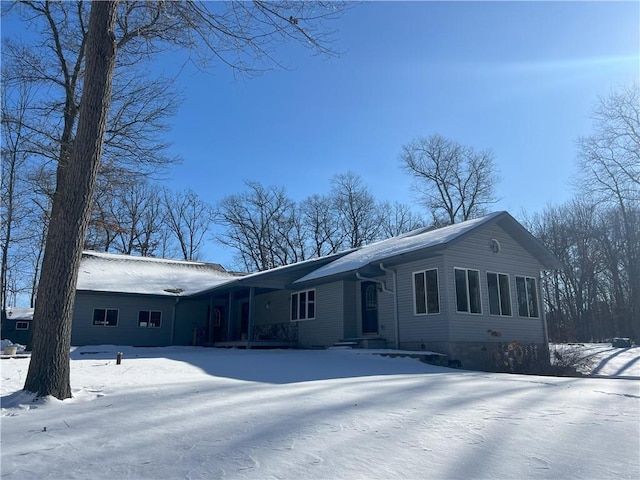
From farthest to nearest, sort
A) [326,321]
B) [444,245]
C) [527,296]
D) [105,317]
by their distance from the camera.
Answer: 1. [105,317]
2. [326,321]
3. [527,296]
4. [444,245]

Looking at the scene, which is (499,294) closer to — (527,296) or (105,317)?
(527,296)

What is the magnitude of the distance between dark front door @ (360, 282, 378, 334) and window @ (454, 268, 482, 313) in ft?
9.29

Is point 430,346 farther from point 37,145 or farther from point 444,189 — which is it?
point 444,189

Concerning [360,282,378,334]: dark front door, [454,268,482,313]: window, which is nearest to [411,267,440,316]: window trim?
[454,268,482,313]: window

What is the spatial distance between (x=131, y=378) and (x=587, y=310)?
110 ft

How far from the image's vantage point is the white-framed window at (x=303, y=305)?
56.8ft

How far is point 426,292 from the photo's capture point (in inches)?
523

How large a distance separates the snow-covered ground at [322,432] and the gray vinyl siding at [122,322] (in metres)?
14.0

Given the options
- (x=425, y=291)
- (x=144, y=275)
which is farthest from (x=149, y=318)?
(x=425, y=291)

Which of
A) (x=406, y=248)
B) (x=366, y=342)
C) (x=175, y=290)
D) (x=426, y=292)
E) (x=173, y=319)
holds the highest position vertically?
(x=406, y=248)

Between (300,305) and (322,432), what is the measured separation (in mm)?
14413

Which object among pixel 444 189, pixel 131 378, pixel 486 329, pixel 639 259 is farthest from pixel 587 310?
pixel 131 378

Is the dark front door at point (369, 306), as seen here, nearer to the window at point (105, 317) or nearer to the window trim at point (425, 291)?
the window trim at point (425, 291)

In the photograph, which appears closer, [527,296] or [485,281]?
[485,281]
